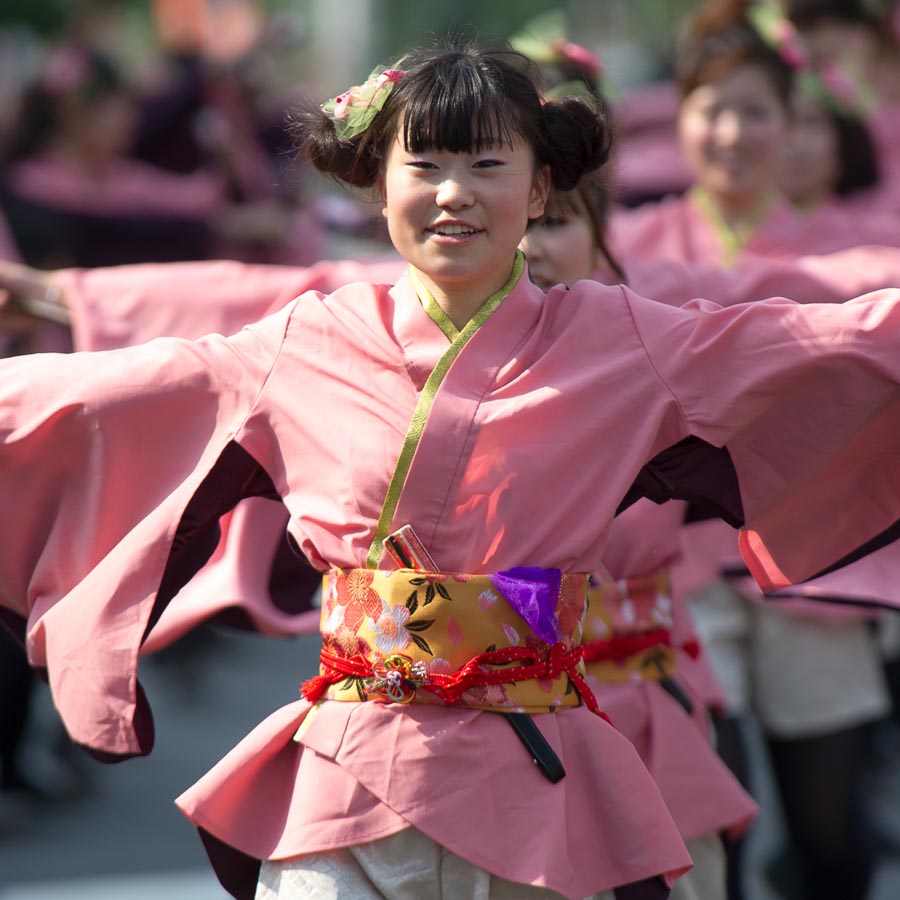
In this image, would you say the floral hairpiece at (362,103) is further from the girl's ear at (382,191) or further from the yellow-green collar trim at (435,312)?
the yellow-green collar trim at (435,312)

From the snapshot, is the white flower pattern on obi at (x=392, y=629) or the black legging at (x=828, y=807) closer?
the white flower pattern on obi at (x=392, y=629)

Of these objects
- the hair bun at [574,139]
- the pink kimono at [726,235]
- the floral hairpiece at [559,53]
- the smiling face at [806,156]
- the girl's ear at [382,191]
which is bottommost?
Result: the smiling face at [806,156]

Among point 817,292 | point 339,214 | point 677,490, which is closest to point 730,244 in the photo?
point 817,292

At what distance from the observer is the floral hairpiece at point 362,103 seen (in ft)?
8.82

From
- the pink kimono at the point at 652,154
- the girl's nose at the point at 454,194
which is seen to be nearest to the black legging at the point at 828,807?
the girl's nose at the point at 454,194

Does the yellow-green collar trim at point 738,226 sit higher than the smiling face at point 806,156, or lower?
higher

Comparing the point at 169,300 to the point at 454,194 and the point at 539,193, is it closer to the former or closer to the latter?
the point at 539,193

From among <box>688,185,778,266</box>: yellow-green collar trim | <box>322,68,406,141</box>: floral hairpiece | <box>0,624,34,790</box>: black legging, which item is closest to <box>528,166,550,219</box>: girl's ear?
<box>322,68,406,141</box>: floral hairpiece

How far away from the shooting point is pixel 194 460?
9.16 feet

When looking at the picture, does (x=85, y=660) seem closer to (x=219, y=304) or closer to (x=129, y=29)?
(x=219, y=304)

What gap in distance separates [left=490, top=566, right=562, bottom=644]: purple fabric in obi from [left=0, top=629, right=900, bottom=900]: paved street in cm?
227

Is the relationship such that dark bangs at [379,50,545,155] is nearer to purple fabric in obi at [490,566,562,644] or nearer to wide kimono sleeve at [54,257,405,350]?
purple fabric in obi at [490,566,562,644]

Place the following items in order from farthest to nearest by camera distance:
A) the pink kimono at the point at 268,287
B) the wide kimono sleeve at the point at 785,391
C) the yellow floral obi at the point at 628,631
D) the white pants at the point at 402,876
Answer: the pink kimono at the point at 268,287, the yellow floral obi at the point at 628,631, the wide kimono sleeve at the point at 785,391, the white pants at the point at 402,876

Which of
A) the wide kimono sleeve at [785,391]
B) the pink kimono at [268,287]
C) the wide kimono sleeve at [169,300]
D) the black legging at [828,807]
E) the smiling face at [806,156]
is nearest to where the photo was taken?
the wide kimono sleeve at [785,391]
